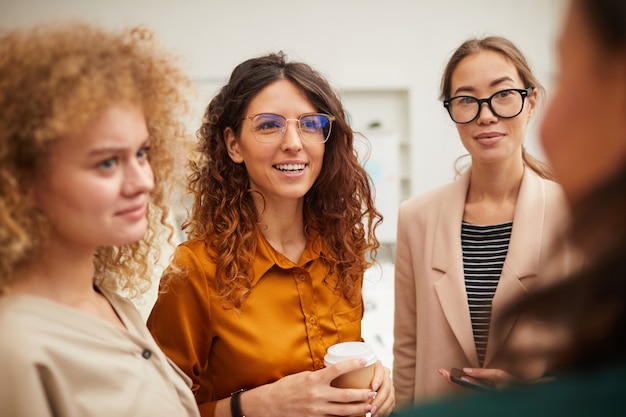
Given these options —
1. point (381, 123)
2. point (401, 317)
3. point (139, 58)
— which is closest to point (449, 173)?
point (381, 123)

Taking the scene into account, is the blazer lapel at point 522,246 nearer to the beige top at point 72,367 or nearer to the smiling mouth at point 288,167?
the smiling mouth at point 288,167

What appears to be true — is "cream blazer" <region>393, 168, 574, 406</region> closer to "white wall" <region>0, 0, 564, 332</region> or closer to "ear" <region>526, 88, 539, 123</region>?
"ear" <region>526, 88, 539, 123</region>

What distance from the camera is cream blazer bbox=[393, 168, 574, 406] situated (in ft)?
4.91

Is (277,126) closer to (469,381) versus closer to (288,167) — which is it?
(288,167)

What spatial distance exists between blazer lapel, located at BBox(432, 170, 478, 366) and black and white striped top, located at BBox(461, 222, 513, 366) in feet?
0.09

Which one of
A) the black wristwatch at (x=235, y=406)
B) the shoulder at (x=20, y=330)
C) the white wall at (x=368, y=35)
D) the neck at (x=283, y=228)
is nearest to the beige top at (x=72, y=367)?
the shoulder at (x=20, y=330)

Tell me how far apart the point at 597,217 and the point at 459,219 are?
3.93 feet

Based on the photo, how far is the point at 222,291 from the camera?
4.54ft

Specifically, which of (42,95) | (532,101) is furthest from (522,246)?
(42,95)

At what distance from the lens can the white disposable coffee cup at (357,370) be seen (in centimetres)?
123

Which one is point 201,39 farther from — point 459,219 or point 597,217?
point 597,217

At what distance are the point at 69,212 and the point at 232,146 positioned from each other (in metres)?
0.79

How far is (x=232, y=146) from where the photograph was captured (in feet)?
5.20

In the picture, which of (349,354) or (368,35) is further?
(368,35)
